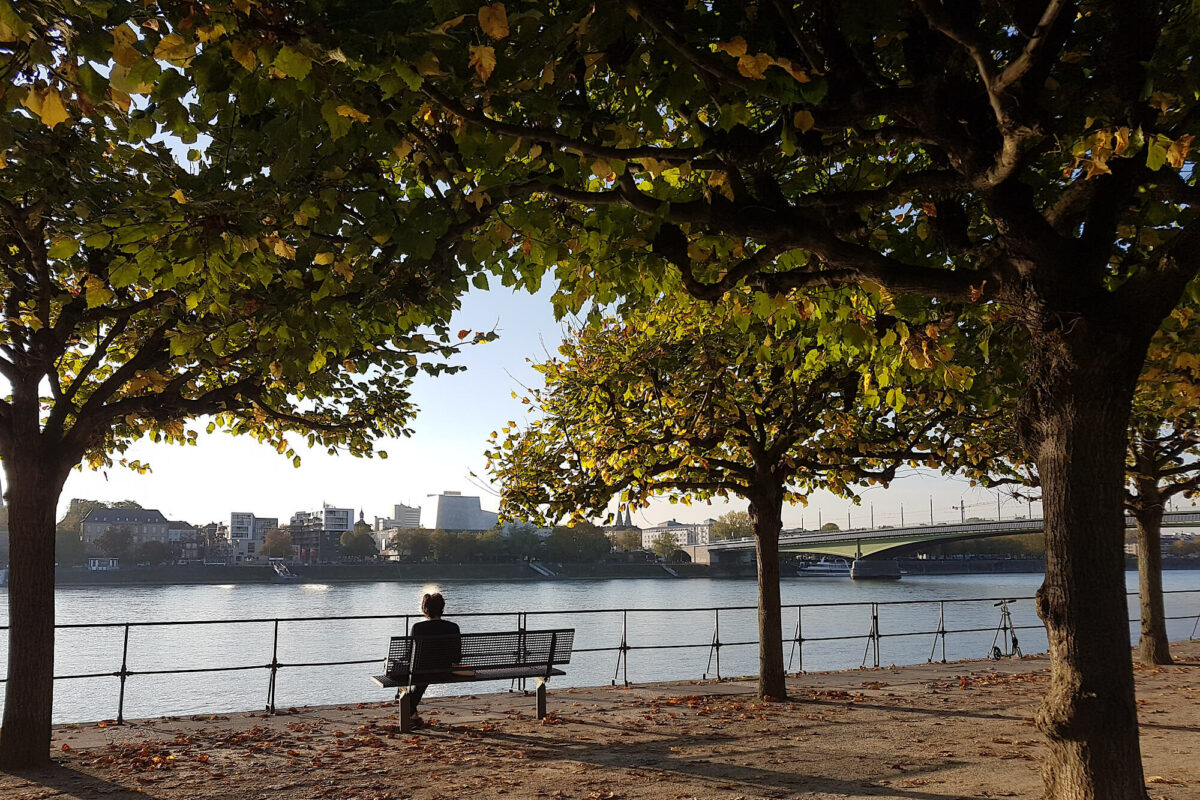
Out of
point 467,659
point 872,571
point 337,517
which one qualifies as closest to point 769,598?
point 467,659

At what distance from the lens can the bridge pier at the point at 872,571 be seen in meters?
81.8

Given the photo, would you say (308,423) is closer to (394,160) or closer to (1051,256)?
(394,160)

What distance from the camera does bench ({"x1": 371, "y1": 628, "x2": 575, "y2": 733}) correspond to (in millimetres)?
8734

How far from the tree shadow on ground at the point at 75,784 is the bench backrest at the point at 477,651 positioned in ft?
8.51

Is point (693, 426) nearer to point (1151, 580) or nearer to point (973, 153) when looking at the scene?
point (973, 153)

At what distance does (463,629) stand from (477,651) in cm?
2771

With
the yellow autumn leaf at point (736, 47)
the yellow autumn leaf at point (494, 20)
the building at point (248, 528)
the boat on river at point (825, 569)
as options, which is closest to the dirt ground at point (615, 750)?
the yellow autumn leaf at point (736, 47)

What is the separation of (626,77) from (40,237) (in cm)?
602

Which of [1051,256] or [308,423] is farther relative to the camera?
[308,423]

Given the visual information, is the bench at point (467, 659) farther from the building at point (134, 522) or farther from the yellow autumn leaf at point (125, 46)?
the building at point (134, 522)

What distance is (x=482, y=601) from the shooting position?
55812 mm

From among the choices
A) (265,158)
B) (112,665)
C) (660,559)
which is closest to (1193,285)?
(265,158)

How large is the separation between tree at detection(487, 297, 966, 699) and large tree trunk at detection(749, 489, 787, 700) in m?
0.01

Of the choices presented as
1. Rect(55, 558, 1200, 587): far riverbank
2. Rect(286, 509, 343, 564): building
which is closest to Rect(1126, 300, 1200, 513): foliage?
Rect(55, 558, 1200, 587): far riverbank
